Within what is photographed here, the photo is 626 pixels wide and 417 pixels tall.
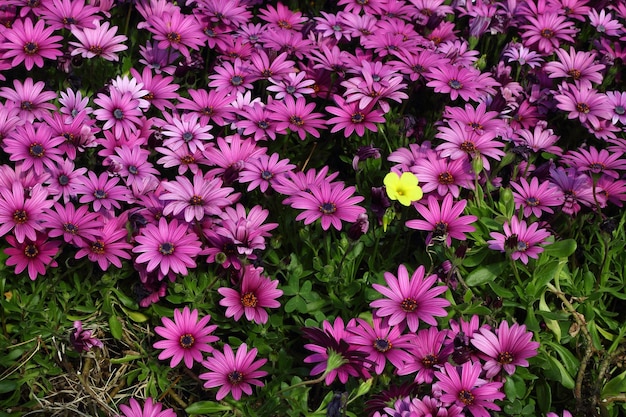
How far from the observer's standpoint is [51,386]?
261 centimetres

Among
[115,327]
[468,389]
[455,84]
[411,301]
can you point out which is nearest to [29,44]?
[115,327]

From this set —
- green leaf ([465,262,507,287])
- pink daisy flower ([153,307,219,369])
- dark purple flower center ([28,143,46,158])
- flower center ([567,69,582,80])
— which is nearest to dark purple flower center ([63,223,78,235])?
dark purple flower center ([28,143,46,158])

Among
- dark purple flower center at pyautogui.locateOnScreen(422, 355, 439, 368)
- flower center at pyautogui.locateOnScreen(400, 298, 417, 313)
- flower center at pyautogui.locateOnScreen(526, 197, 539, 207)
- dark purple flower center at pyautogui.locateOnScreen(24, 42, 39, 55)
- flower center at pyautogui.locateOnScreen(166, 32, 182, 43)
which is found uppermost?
flower center at pyautogui.locateOnScreen(166, 32, 182, 43)

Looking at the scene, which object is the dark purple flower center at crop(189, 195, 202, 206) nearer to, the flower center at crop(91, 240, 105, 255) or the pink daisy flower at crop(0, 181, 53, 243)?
the flower center at crop(91, 240, 105, 255)

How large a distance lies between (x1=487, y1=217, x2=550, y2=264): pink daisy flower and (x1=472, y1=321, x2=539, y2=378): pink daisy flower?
0.86 feet

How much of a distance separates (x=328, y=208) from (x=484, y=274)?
595 mm

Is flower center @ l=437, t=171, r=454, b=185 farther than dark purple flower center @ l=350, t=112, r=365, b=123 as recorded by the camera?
No

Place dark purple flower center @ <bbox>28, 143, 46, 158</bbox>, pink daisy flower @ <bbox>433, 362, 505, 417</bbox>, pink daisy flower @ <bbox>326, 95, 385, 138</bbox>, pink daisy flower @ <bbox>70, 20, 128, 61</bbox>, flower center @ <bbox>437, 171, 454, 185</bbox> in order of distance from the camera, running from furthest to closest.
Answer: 1. pink daisy flower @ <bbox>70, 20, 128, 61</bbox>
2. pink daisy flower @ <bbox>326, 95, 385, 138</bbox>
3. flower center @ <bbox>437, 171, 454, 185</bbox>
4. dark purple flower center @ <bbox>28, 143, 46, 158</bbox>
5. pink daisy flower @ <bbox>433, 362, 505, 417</bbox>

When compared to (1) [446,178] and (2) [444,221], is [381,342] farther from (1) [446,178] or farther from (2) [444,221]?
(1) [446,178]

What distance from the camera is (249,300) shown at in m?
2.55

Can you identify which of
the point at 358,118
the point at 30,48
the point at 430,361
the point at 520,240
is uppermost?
the point at 30,48

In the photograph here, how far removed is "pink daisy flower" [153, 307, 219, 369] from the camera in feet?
8.02

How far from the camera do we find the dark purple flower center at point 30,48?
10.2 feet

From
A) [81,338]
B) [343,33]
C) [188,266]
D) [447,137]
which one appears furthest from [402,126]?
[81,338]
